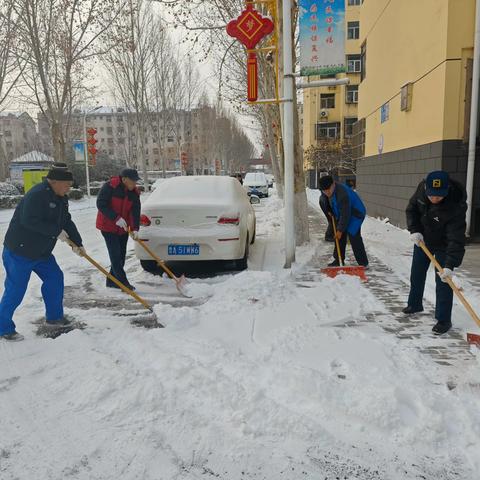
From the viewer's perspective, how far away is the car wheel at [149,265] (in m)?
6.71

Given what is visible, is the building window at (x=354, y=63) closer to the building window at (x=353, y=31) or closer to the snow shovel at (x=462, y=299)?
the building window at (x=353, y=31)

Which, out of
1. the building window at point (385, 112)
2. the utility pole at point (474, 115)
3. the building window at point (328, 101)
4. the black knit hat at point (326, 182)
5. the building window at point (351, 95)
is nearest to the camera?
the black knit hat at point (326, 182)

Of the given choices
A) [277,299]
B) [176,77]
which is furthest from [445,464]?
[176,77]

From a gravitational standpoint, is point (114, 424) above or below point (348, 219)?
below

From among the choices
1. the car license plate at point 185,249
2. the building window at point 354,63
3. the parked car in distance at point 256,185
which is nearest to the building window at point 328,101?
the building window at point 354,63

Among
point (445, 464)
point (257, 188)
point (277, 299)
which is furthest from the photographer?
point (257, 188)

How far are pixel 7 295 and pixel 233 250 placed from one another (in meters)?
2.94

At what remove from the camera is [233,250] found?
6.20 metres

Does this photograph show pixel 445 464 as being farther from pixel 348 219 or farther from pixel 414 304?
pixel 348 219

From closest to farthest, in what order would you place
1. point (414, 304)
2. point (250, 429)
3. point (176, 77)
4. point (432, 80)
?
point (250, 429) → point (414, 304) → point (432, 80) → point (176, 77)

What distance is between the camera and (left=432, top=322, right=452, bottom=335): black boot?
4.17m

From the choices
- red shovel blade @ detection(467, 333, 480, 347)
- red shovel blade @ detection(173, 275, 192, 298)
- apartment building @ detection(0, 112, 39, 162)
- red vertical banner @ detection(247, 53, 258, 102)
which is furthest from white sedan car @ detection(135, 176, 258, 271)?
apartment building @ detection(0, 112, 39, 162)

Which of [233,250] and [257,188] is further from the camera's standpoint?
[257,188]

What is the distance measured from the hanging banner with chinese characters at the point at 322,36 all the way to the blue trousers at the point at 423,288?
10.8ft
